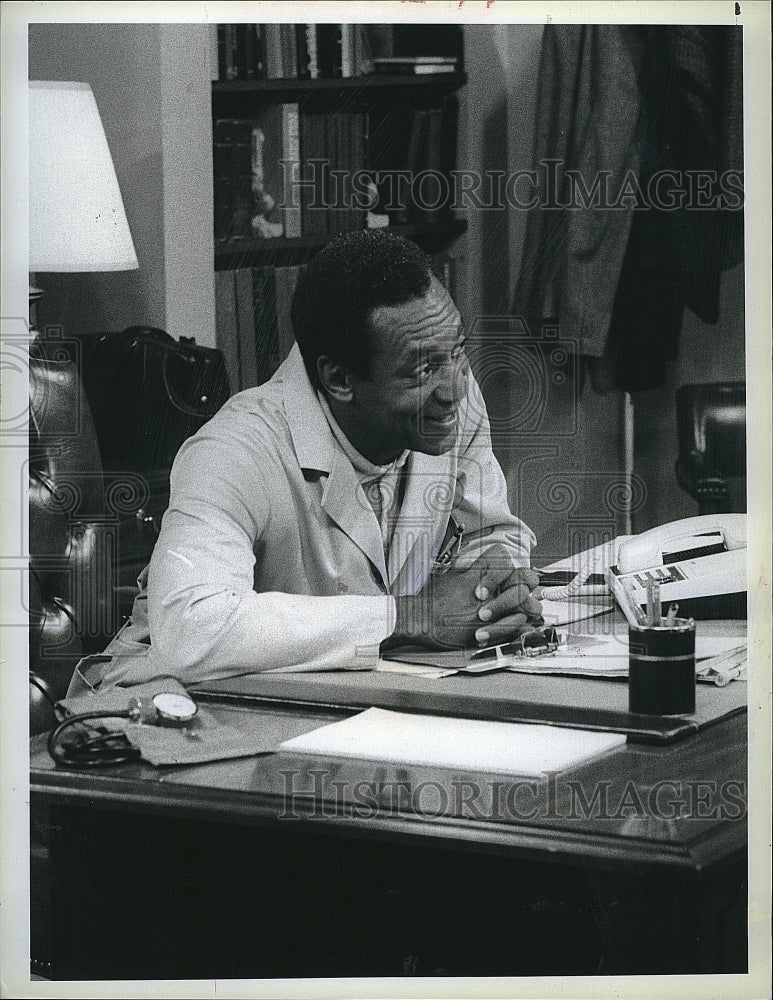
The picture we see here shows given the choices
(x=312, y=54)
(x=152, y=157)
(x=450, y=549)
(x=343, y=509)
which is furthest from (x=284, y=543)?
(x=312, y=54)

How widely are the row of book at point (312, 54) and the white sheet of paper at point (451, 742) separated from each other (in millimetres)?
955

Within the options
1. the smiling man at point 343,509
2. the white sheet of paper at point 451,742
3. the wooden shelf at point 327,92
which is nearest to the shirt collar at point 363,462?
the smiling man at point 343,509

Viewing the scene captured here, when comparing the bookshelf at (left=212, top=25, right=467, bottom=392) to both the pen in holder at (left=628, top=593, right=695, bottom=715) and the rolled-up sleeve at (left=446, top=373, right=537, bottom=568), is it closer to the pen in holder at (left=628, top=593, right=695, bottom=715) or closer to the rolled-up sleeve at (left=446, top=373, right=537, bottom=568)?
the rolled-up sleeve at (left=446, top=373, right=537, bottom=568)

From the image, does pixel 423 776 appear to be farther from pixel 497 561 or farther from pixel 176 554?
pixel 176 554

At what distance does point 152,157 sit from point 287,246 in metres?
0.24

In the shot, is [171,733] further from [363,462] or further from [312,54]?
[312,54]

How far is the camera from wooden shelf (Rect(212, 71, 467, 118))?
191cm

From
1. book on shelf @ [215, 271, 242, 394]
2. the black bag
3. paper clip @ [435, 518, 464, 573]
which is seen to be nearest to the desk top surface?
paper clip @ [435, 518, 464, 573]

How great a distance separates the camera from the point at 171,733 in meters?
1.90

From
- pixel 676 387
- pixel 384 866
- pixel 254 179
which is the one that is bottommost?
pixel 384 866

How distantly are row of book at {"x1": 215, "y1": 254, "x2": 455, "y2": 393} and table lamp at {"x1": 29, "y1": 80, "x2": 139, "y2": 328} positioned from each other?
15 cm

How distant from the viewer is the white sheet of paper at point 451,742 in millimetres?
1868

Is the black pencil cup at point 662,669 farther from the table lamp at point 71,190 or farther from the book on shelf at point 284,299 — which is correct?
the table lamp at point 71,190

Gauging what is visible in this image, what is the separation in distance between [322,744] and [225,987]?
422 mm
